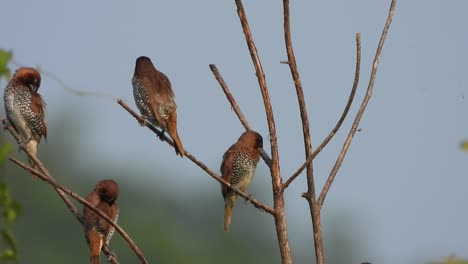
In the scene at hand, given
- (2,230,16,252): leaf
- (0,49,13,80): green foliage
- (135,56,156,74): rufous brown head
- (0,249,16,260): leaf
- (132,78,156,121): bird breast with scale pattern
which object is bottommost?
(0,249,16,260): leaf

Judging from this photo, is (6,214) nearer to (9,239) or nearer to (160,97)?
(9,239)

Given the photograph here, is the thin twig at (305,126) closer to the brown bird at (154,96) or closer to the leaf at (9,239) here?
the leaf at (9,239)

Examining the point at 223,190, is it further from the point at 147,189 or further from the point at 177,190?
the point at 177,190

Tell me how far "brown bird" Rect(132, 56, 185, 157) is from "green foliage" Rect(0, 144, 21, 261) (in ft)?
22.8

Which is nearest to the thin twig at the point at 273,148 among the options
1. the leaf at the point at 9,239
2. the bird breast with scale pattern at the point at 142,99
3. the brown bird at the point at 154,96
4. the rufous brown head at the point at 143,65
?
the leaf at the point at 9,239

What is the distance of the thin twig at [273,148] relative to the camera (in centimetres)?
523

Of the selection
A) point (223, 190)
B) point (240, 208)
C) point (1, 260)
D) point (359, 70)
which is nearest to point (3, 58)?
point (1, 260)

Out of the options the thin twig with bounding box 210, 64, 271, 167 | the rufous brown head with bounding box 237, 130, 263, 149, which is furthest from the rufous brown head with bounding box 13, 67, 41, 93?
the thin twig with bounding box 210, 64, 271, 167

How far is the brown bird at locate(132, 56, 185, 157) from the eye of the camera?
33.1ft

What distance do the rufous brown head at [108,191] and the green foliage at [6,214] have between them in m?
5.74

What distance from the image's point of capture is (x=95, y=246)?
8477 millimetres

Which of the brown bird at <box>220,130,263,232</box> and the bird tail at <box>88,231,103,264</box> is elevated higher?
the brown bird at <box>220,130,263,232</box>

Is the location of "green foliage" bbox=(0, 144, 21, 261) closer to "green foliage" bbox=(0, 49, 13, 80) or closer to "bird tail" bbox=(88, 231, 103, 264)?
"green foliage" bbox=(0, 49, 13, 80)

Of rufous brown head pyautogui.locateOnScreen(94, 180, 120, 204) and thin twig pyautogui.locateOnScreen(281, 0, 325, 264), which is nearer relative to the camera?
thin twig pyautogui.locateOnScreen(281, 0, 325, 264)
